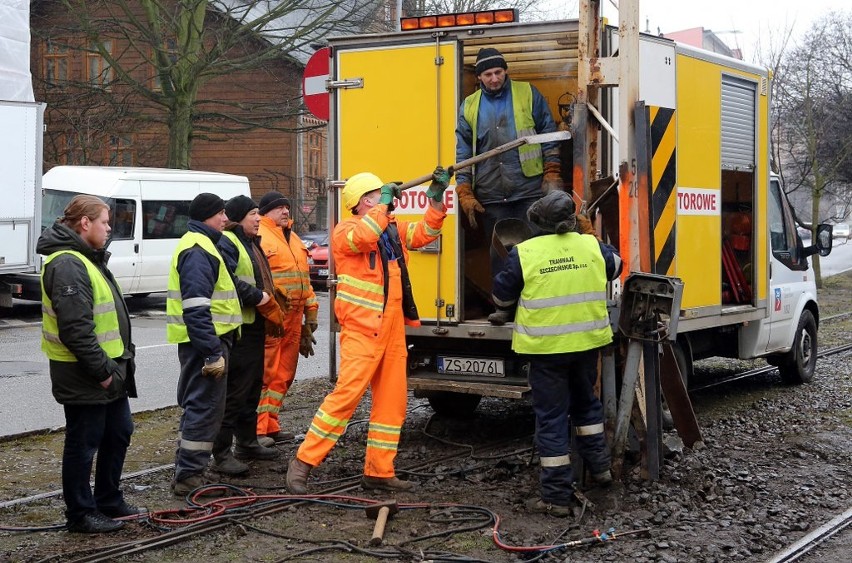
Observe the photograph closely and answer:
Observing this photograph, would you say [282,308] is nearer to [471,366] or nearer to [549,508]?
[471,366]

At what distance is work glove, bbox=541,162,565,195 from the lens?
7.64 metres

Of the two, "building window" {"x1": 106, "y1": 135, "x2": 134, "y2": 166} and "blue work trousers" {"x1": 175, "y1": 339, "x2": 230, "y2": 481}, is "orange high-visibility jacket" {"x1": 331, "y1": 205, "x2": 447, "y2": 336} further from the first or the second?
"building window" {"x1": 106, "y1": 135, "x2": 134, "y2": 166}

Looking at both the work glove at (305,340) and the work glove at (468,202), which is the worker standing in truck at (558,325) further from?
the work glove at (305,340)

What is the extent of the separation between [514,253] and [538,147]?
5.49 ft

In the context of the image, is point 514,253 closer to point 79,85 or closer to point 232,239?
point 232,239

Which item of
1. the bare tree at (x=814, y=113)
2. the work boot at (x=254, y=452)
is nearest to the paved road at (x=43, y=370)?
the work boot at (x=254, y=452)

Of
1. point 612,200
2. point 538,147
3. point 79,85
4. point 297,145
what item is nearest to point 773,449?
point 612,200

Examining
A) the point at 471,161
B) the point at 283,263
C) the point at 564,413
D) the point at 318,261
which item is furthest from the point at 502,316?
the point at 318,261

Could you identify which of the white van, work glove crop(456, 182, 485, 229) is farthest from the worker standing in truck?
the white van

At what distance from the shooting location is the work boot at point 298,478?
21.2 feet

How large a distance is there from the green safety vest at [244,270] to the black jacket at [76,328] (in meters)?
1.43

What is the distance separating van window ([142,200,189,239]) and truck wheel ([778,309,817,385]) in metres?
11.0

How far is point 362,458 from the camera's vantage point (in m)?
7.56

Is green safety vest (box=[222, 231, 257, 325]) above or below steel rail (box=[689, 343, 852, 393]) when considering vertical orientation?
above
